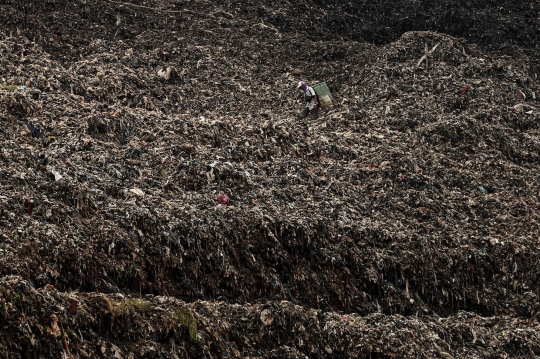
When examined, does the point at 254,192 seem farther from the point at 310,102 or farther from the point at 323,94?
the point at 323,94

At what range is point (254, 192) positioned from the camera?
31.6 ft

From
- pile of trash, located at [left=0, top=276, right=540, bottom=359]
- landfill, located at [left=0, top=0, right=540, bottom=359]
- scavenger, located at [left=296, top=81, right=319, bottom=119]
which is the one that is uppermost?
pile of trash, located at [left=0, top=276, right=540, bottom=359]

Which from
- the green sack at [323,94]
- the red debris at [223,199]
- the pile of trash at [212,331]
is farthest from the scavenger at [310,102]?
the pile of trash at [212,331]

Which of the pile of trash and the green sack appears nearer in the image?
the pile of trash

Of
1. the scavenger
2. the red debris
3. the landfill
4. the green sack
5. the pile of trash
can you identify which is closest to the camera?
the pile of trash

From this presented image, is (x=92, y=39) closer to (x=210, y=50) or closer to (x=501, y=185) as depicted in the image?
(x=210, y=50)

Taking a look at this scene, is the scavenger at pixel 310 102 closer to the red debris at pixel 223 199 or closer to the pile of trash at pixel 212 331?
the red debris at pixel 223 199

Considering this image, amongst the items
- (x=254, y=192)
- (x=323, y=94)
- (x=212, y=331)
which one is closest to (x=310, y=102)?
(x=323, y=94)

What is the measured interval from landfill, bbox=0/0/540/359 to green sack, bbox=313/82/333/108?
10 centimetres

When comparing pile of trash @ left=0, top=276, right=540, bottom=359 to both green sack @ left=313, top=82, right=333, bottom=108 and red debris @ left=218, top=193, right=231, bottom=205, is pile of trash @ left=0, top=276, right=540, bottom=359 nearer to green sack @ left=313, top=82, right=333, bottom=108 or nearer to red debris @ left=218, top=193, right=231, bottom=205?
red debris @ left=218, top=193, right=231, bottom=205

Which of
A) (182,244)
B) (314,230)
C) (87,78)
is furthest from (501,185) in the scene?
(87,78)

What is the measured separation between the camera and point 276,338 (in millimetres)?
7457

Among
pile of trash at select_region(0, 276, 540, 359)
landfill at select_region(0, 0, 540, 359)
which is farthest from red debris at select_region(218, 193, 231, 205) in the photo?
pile of trash at select_region(0, 276, 540, 359)

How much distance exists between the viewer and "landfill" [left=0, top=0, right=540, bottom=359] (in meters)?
7.52
